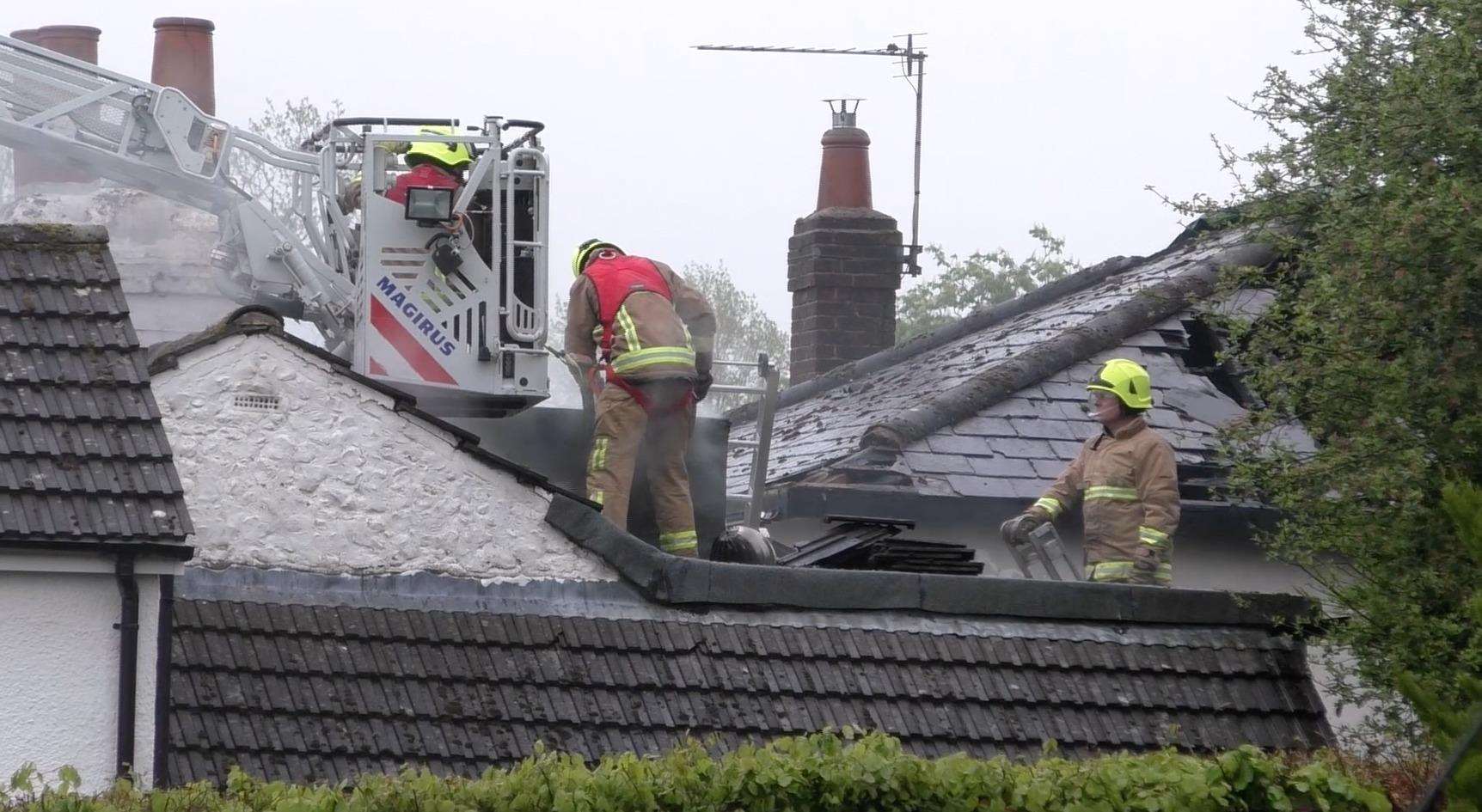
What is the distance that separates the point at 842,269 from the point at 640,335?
344 inches

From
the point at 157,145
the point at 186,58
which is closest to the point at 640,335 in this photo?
the point at 157,145

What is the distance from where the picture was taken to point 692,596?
340 inches

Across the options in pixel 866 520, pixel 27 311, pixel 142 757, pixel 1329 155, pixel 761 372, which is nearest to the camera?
pixel 142 757

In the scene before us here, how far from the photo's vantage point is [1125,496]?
10.1 meters

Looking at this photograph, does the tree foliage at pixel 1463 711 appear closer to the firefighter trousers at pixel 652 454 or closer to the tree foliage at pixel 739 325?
the firefighter trousers at pixel 652 454

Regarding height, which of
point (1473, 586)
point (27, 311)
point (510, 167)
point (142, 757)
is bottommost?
point (142, 757)

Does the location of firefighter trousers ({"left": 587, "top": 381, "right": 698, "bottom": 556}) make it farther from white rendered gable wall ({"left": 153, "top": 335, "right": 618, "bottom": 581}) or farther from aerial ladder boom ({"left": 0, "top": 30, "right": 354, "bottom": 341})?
aerial ladder boom ({"left": 0, "top": 30, "right": 354, "bottom": 341})

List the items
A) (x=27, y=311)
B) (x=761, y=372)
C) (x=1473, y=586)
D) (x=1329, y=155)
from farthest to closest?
(x=761, y=372), (x=1329, y=155), (x=1473, y=586), (x=27, y=311)

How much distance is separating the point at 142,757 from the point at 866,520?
439 centimetres

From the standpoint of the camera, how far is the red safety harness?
32.7 ft

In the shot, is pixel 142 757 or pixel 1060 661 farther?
pixel 1060 661

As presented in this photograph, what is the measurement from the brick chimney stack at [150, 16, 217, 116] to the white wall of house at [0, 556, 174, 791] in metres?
13.3

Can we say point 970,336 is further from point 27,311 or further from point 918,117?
point 27,311

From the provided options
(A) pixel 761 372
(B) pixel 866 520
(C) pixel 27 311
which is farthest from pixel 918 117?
(C) pixel 27 311
